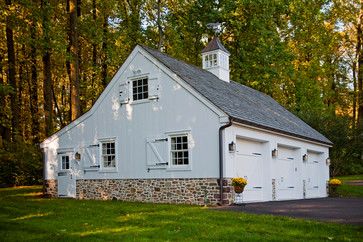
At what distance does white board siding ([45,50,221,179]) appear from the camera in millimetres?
17109

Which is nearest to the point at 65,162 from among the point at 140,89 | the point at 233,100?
the point at 140,89

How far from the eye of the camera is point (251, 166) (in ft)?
61.7

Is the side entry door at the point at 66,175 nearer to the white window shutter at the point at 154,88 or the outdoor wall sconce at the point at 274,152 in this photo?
the white window shutter at the point at 154,88

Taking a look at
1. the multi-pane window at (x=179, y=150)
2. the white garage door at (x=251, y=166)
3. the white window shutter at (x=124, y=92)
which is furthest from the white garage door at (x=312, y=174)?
the white window shutter at (x=124, y=92)

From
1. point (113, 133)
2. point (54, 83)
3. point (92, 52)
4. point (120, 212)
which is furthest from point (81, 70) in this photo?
point (120, 212)

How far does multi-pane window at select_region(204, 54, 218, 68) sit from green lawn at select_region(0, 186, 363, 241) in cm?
1071

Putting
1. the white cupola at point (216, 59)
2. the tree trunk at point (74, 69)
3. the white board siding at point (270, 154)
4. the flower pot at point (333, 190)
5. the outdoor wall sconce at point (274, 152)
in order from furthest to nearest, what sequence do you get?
the tree trunk at point (74, 69)
the flower pot at point (333, 190)
the white cupola at point (216, 59)
the outdoor wall sconce at point (274, 152)
the white board siding at point (270, 154)

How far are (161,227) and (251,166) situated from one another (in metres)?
8.49

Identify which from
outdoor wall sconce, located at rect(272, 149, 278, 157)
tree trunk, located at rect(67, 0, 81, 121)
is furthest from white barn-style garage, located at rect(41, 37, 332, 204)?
tree trunk, located at rect(67, 0, 81, 121)

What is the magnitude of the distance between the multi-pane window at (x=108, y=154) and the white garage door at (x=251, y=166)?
541cm

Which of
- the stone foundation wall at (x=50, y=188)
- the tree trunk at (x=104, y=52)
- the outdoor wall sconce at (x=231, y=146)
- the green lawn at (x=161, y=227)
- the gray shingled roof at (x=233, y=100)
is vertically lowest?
the green lawn at (x=161, y=227)

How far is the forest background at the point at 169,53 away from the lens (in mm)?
29406

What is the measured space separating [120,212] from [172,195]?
384 cm

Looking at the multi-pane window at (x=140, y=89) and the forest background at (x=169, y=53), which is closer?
the multi-pane window at (x=140, y=89)
